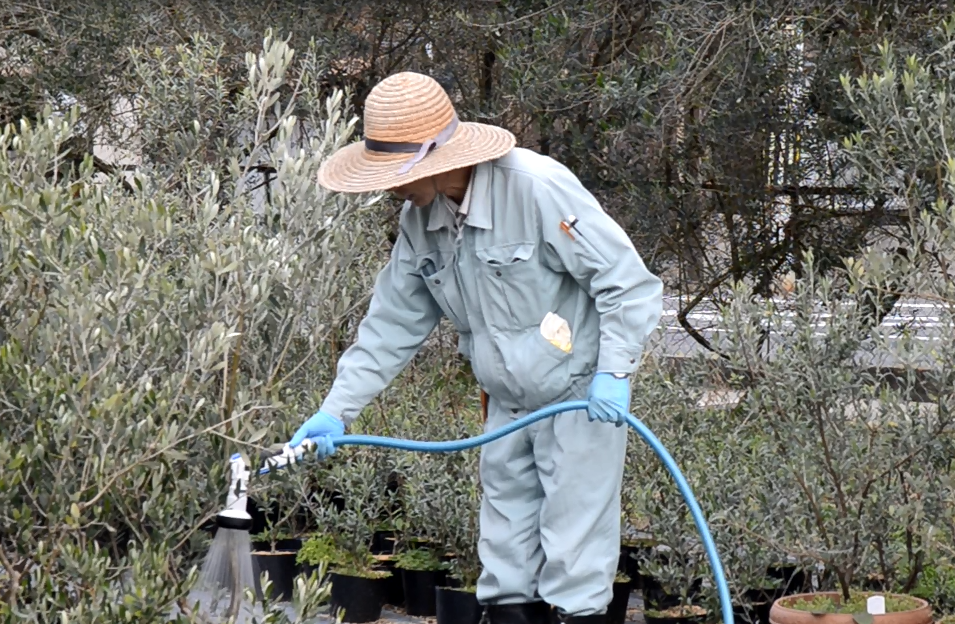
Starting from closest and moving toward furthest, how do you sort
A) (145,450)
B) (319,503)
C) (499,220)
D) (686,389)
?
(145,450) → (499,220) → (686,389) → (319,503)

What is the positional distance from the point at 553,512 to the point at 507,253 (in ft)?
2.44

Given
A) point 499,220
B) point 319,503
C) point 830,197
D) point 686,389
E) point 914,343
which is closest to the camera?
point 499,220

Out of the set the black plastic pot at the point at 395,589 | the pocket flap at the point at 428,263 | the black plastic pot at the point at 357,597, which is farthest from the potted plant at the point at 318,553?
the pocket flap at the point at 428,263

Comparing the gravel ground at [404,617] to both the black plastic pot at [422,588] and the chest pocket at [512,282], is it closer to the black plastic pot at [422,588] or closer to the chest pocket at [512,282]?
the black plastic pot at [422,588]

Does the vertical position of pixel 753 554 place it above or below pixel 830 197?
below

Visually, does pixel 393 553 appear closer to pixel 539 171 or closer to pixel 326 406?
pixel 326 406

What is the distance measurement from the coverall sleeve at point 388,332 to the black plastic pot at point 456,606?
4.46 feet

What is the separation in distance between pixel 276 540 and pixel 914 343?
3.06 metres

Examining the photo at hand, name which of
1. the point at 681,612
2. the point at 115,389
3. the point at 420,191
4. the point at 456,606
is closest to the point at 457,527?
the point at 456,606

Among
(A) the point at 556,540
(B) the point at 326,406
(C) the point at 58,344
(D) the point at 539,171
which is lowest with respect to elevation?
(A) the point at 556,540

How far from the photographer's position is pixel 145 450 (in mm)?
2795

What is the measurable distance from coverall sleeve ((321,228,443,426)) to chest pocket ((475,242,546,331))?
30cm

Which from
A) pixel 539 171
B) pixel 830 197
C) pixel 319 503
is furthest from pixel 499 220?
pixel 830 197

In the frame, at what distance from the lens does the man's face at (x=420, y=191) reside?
3576 mm
